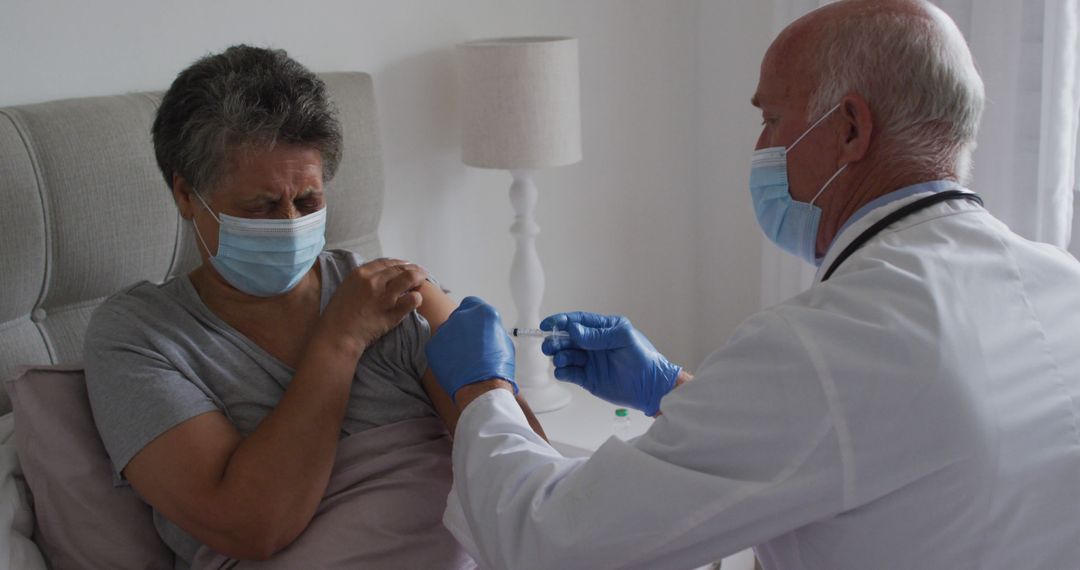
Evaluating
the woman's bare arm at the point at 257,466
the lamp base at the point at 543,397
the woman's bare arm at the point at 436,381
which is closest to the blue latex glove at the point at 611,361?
the woman's bare arm at the point at 436,381

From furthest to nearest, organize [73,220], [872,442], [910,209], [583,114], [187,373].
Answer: [583,114]
[73,220]
[187,373]
[910,209]
[872,442]

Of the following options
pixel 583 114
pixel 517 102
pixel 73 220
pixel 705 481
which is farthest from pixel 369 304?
pixel 583 114

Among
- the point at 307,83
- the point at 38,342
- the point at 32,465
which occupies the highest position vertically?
the point at 307,83

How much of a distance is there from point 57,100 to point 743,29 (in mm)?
2062

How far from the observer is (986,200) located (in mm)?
2568

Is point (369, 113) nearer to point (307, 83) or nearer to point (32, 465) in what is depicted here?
point (307, 83)

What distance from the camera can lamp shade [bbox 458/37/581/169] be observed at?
2.46 meters

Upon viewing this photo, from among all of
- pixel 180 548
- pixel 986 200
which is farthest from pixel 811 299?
pixel 986 200

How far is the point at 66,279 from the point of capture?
176 cm

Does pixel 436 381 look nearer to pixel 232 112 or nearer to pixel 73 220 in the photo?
pixel 232 112

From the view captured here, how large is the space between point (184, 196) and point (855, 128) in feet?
3.27

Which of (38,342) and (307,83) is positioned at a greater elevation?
(307,83)

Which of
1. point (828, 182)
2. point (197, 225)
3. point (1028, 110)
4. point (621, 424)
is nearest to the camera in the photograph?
point (828, 182)

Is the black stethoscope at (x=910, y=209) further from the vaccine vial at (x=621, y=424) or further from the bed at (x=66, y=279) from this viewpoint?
the vaccine vial at (x=621, y=424)
